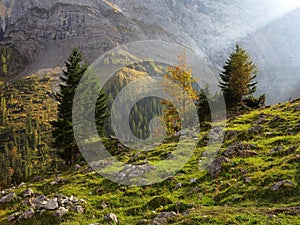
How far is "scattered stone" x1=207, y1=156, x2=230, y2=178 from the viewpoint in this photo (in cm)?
2053

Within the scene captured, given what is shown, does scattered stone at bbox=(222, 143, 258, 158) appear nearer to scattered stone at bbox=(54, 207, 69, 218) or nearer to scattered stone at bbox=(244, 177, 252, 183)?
scattered stone at bbox=(244, 177, 252, 183)

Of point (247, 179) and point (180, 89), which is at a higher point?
point (180, 89)

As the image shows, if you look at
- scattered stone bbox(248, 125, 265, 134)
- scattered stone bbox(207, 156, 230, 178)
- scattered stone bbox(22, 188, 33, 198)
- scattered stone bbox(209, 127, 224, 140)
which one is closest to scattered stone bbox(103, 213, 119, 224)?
scattered stone bbox(207, 156, 230, 178)

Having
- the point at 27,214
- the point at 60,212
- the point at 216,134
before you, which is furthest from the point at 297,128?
the point at 27,214

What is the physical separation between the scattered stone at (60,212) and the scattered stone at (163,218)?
5919 mm

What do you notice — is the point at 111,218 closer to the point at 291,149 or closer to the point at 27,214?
the point at 27,214

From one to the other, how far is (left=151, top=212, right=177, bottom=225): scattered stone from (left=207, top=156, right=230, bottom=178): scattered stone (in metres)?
6.81

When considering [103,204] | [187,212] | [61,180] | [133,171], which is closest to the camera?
[187,212]

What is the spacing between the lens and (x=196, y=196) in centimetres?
1752

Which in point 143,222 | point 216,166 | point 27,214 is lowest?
point 143,222

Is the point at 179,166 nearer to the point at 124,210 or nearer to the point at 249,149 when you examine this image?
the point at 249,149

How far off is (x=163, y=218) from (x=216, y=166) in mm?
8487

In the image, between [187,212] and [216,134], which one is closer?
[187,212]

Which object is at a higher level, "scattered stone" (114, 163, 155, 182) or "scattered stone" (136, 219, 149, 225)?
"scattered stone" (114, 163, 155, 182)
